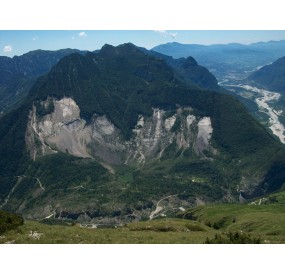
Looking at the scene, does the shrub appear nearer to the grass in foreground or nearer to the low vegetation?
the low vegetation

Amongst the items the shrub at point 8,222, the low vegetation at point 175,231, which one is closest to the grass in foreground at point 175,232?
the low vegetation at point 175,231

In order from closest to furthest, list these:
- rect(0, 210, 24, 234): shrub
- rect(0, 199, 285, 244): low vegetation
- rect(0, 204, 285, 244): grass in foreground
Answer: rect(0, 204, 285, 244): grass in foreground → rect(0, 199, 285, 244): low vegetation → rect(0, 210, 24, 234): shrub

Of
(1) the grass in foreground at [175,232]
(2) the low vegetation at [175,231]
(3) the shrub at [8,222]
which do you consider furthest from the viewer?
(3) the shrub at [8,222]

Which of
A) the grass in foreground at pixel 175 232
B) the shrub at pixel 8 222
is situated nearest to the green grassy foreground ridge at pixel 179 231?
the grass in foreground at pixel 175 232

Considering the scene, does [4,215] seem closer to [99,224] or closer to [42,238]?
[42,238]

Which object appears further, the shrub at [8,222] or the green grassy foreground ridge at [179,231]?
the shrub at [8,222]

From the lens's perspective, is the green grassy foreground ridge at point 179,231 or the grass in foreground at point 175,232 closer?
the grass in foreground at point 175,232

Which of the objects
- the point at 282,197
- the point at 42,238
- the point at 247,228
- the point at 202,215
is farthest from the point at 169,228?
the point at 282,197

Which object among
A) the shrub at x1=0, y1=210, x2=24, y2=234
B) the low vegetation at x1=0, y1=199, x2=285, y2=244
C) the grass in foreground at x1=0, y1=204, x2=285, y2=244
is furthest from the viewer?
the shrub at x1=0, y1=210, x2=24, y2=234

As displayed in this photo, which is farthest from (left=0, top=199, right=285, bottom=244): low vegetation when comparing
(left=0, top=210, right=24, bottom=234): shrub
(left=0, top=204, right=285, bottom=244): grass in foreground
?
(left=0, top=210, right=24, bottom=234): shrub

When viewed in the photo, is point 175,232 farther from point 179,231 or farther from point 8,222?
point 8,222

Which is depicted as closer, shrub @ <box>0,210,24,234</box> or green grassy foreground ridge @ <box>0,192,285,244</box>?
green grassy foreground ridge @ <box>0,192,285,244</box>

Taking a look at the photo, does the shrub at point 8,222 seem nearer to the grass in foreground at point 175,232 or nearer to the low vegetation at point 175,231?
the low vegetation at point 175,231

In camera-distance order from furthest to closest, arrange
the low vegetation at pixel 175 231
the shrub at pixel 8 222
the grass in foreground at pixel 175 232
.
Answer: the shrub at pixel 8 222
the low vegetation at pixel 175 231
the grass in foreground at pixel 175 232
